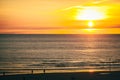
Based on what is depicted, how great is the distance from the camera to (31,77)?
3106cm

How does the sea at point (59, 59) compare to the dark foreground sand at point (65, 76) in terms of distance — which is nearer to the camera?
the dark foreground sand at point (65, 76)

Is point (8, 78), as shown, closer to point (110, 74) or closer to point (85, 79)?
point (85, 79)

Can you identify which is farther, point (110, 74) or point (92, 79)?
point (110, 74)

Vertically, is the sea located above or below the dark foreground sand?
below

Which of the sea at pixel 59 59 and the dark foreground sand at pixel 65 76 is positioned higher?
the dark foreground sand at pixel 65 76

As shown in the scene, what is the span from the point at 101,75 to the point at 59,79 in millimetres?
3926

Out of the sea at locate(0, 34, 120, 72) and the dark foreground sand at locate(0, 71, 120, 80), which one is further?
the sea at locate(0, 34, 120, 72)

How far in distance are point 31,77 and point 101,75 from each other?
621 cm

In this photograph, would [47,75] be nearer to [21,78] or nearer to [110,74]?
[21,78]

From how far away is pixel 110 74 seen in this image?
108 ft

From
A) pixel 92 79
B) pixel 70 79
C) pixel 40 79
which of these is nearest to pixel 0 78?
pixel 40 79

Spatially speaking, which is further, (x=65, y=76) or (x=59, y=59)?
(x=59, y=59)

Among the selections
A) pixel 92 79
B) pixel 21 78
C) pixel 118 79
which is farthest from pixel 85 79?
pixel 21 78

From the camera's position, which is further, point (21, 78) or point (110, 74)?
point (110, 74)
